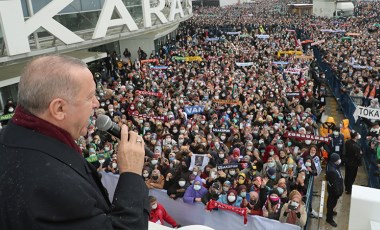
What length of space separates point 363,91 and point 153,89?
Answer: 820 cm

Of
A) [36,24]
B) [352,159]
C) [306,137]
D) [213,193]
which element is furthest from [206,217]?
[36,24]

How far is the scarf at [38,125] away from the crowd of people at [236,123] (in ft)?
2.86

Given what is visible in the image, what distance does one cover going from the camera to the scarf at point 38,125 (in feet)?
4.21

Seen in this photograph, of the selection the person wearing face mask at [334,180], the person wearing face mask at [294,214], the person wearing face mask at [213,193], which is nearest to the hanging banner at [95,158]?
the person wearing face mask at [213,193]

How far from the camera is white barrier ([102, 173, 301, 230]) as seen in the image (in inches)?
240

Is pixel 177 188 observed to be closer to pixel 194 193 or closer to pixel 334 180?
pixel 194 193

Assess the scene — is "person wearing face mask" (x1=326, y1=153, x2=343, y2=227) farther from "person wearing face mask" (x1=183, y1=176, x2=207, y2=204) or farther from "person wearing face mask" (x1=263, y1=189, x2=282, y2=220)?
"person wearing face mask" (x1=183, y1=176, x2=207, y2=204)

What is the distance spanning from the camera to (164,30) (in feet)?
95.2

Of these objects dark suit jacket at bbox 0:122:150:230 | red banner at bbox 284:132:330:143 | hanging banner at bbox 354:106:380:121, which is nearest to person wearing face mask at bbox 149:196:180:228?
red banner at bbox 284:132:330:143

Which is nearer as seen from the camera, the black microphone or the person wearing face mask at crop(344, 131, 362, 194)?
the black microphone

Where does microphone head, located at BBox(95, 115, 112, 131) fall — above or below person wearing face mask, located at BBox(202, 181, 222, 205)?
above

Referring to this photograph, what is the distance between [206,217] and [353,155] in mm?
4013

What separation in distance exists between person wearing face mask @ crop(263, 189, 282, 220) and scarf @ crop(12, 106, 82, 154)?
544 centimetres

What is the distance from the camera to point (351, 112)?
41.2 ft
